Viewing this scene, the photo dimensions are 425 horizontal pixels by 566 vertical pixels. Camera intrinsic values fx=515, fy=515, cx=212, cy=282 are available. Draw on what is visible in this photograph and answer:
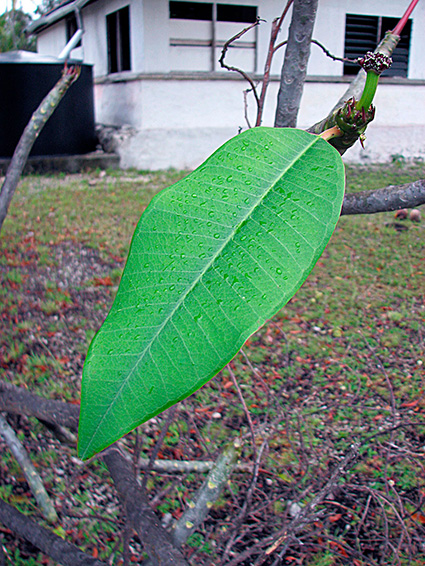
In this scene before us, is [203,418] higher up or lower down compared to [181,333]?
lower down

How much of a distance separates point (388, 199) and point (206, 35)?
304 inches

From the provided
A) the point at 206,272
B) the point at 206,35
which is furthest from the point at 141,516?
the point at 206,35

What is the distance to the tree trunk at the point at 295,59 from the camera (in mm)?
702

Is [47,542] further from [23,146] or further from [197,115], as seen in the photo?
[197,115]

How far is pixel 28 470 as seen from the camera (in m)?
1.50

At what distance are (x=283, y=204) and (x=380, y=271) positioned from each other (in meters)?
3.68

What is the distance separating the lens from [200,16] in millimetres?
7500

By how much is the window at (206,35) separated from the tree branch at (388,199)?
7.36 m

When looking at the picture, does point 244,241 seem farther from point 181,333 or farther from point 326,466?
point 326,466

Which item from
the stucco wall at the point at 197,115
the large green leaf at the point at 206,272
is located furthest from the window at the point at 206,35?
the large green leaf at the point at 206,272

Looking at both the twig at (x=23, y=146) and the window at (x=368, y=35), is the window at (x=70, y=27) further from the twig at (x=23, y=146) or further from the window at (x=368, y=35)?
the twig at (x=23, y=146)

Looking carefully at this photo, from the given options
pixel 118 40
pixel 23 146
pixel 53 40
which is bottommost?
pixel 23 146

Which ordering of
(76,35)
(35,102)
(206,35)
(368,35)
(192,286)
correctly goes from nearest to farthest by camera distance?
1. (192,286)
2. (76,35)
3. (35,102)
4. (206,35)
5. (368,35)

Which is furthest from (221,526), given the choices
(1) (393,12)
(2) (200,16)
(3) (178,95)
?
(1) (393,12)
